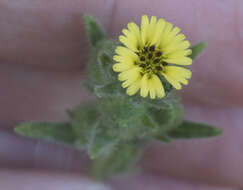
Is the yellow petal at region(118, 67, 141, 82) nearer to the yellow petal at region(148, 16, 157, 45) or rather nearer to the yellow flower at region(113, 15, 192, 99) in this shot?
the yellow flower at region(113, 15, 192, 99)

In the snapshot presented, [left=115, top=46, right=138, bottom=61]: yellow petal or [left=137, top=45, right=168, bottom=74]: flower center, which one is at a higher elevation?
[left=137, top=45, right=168, bottom=74]: flower center

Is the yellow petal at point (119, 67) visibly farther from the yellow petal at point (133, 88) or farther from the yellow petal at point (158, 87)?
the yellow petal at point (158, 87)

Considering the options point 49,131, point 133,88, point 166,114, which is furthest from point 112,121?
point 49,131

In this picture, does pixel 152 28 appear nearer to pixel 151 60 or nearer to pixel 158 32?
pixel 158 32

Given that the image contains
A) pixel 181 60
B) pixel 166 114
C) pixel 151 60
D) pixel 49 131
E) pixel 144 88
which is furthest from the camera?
pixel 49 131

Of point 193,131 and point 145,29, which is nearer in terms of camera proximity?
point 145,29

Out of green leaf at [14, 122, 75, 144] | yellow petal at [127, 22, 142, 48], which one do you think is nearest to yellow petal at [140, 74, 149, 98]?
yellow petal at [127, 22, 142, 48]

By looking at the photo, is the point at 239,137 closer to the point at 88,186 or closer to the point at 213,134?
the point at 213,134

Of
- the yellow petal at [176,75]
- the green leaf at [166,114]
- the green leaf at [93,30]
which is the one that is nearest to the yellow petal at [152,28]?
the yellow petal at [176,75]
